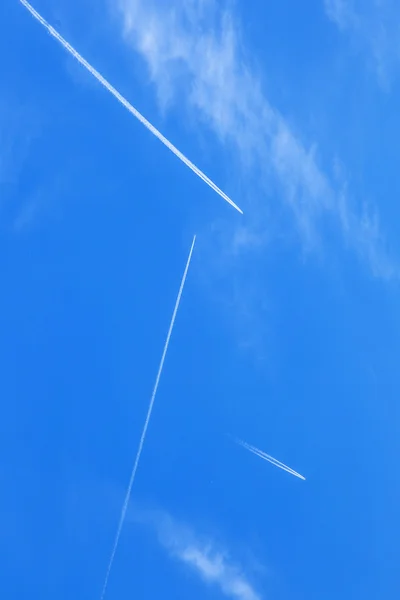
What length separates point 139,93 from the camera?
170 cm

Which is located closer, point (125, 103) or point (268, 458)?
point (125, 103)

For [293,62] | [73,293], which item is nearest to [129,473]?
[73,293]

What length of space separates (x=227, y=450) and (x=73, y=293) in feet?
1.96

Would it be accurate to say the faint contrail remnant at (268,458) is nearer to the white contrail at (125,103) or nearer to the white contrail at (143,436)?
the white contrail at (143,436)

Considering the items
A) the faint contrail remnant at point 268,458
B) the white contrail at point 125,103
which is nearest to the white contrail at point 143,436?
the white contrail at point 125,103

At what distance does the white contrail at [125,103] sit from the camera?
1.62m

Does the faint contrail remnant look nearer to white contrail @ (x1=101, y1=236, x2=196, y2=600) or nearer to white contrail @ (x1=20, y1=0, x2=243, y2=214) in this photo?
white contrail @ (x1=101, y1=236, x2=196, y2=600)

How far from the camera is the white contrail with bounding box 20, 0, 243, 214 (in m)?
1.62

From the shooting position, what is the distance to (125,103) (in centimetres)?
169

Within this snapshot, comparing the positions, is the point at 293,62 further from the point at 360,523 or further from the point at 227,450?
the point at 360,523

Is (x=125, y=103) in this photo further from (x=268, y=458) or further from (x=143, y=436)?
(x=268, y=458)

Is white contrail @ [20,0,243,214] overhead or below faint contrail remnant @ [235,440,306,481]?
overhead

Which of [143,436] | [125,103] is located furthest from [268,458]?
[125,103]

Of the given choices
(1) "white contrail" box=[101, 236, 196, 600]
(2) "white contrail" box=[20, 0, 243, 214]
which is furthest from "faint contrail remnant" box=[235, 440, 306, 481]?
(2) "white contrail" box=[20, 0, 243, 214]
